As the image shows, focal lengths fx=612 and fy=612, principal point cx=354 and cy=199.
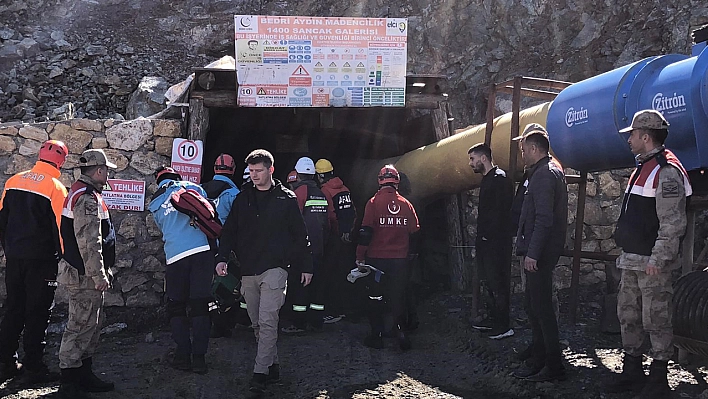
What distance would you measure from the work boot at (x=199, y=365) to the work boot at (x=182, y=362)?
54 mm

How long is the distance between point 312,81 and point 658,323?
5.11m

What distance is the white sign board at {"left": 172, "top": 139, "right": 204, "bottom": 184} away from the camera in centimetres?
719

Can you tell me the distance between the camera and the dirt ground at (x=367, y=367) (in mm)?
4406

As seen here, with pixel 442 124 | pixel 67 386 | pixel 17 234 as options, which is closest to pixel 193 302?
pixel 67 386

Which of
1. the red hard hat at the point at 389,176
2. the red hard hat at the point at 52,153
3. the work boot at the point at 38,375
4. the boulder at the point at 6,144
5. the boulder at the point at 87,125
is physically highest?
the boulder at the point at 87,125

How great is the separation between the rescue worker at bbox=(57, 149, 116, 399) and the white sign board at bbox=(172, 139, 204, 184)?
2712 millimetres

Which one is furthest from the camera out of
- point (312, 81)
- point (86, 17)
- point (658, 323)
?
point (86, 17)

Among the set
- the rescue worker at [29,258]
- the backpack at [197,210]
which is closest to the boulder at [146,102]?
the rescue worker at [29,258]

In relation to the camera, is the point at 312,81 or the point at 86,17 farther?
the point at 86,17

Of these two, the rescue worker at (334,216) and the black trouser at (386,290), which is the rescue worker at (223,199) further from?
the black trouser at (386,290)

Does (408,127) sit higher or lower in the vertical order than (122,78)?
lower

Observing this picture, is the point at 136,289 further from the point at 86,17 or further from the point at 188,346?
the point at 86,17

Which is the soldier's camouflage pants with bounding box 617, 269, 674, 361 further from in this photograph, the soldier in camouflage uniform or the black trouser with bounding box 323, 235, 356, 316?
the black trouser with bounding box 323, 235, 356, 316

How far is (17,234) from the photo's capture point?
15.6 feet
